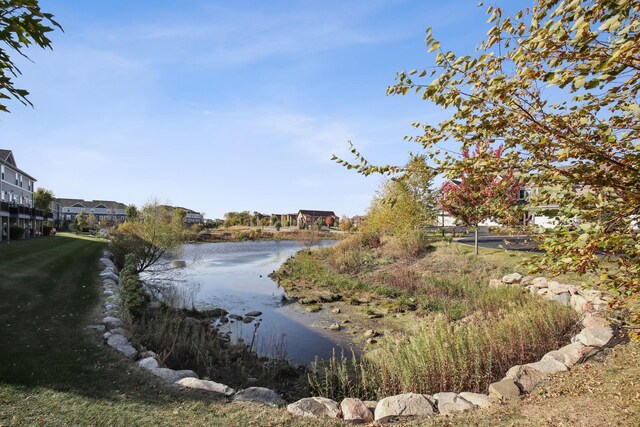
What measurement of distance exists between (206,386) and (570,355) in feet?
19.5

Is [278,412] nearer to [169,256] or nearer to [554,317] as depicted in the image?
[554,317]

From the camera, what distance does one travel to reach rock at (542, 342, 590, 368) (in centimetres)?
586

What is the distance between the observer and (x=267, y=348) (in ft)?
32.4

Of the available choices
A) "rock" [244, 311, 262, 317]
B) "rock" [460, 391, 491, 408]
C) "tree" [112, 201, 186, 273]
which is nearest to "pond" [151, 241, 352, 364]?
"rock" [244, 311, 262, 317]

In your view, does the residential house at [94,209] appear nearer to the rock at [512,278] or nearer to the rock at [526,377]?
the rock at [512,278]

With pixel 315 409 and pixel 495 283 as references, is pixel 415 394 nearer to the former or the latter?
pixel 315 409

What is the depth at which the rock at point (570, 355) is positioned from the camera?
5859 millimetres

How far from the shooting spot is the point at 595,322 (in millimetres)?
7082

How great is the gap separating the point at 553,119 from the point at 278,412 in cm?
469

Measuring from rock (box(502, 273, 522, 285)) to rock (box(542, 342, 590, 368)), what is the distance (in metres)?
6.99

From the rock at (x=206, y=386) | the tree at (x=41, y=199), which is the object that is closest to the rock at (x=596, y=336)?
the rock at (x=206, y=386)

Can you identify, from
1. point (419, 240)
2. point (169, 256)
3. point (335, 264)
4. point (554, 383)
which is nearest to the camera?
point (554, 383)

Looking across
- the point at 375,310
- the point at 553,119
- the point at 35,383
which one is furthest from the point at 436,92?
the point at 375,310

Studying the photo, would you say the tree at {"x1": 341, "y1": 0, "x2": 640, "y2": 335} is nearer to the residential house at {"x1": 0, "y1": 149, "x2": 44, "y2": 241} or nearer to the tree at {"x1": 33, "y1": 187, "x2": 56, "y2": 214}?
the residential house at {"x1": 0, "y1": 149, "x2": 44, "y2": 241}
